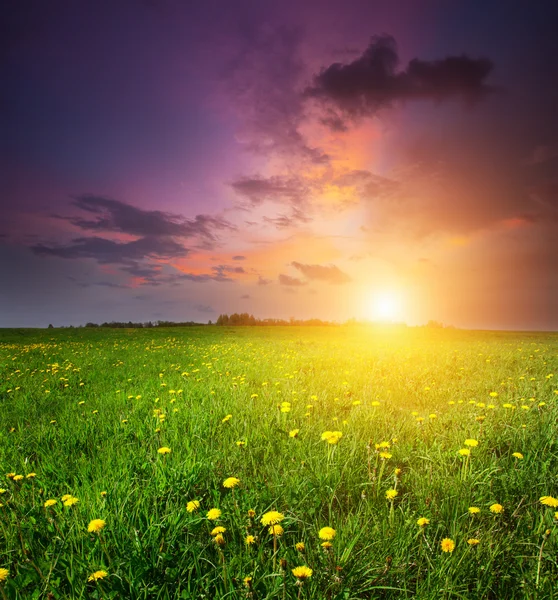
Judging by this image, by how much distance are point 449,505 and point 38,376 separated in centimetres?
1062

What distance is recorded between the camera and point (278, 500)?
2855 mm

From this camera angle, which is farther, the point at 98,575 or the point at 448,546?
the point at 448,546

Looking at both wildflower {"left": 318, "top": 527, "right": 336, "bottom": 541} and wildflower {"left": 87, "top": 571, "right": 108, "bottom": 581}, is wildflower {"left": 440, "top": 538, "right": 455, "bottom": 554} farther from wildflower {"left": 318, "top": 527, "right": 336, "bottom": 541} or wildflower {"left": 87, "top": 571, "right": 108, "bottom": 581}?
wildflower {"left": 87, "top": 571, "right": 108, "bottom": 581}

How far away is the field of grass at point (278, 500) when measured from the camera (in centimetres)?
208

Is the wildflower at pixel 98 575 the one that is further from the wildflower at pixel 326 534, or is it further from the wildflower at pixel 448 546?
the wildflower at pixel 448 546

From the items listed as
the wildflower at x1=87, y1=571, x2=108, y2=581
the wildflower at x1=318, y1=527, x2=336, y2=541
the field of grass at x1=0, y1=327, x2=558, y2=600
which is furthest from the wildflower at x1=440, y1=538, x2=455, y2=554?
the wildflower at x1=87, y1=571, x2=108, y2=581

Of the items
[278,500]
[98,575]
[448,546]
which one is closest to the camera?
[98,575]

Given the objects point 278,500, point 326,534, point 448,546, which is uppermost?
point 326,534

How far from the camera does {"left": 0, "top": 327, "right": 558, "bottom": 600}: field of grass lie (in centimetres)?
208

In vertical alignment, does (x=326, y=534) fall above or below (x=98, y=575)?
above

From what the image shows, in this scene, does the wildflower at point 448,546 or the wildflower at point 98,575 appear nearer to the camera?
the wildflower at point 98,575

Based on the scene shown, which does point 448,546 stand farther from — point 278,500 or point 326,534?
point 278,500

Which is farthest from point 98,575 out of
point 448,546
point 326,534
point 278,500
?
point 448,546

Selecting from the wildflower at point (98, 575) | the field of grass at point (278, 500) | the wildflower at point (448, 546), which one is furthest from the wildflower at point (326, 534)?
the wildflower at point (98, 575)
